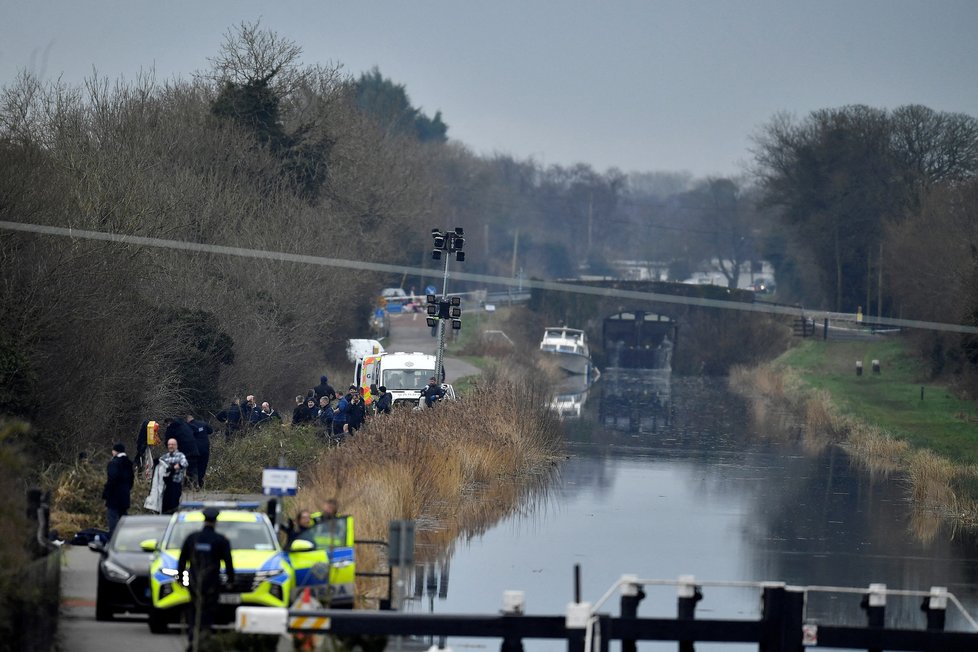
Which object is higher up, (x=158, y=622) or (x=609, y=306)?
(x=609, y=306)

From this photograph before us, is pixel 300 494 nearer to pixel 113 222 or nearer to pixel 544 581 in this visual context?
pixel 544 581

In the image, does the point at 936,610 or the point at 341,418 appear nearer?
the point at 936,610

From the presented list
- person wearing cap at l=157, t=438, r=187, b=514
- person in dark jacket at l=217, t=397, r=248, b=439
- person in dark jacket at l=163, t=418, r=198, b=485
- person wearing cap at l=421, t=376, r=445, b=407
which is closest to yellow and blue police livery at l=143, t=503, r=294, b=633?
person wearing cap at l=157, t=438, r=187, b=514

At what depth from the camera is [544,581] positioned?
27391mm

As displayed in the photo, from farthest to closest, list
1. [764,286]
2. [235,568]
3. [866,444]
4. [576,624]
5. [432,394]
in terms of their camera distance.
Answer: [764,286] → [866,444] → [432,394] → [235,568] → [576,624]

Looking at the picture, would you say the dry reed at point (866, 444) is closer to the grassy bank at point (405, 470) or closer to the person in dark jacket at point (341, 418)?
the grassy bank at point (405, 470)

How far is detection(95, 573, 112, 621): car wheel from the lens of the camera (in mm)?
18344

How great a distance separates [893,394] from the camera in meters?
68.1

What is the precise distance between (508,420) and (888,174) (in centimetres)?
5897

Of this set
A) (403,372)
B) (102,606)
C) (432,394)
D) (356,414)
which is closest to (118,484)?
(102,606)

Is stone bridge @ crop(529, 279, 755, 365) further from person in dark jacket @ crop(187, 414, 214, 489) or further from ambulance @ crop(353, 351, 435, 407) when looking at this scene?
person in dark jacket @ crop(187, 414, 214, 489)

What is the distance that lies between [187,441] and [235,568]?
10.1 metres

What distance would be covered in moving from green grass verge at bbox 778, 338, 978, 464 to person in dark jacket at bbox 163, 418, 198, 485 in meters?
24.1

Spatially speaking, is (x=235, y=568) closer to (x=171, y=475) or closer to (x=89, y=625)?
(x=89, y=625)
